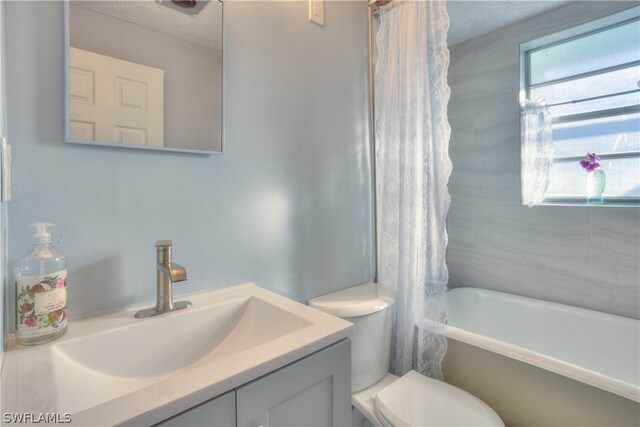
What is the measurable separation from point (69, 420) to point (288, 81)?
1169 millimetres

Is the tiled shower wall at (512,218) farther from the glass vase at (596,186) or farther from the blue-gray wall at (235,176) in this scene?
the blue-gray wall at (235,176)

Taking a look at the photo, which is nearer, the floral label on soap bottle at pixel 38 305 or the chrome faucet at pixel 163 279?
the floral label on soap bottle at pixel 38 305

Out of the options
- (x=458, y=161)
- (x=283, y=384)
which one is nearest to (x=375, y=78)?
(x=458, y=161)

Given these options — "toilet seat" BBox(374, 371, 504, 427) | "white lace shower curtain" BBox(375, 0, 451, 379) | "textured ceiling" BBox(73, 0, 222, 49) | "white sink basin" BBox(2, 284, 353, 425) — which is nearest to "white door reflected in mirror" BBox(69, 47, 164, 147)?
"textured ceiling" BBox(73, 0, 222, 49)

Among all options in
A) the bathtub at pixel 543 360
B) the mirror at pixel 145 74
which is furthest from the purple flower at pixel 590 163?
the mirror at pixel 145 74

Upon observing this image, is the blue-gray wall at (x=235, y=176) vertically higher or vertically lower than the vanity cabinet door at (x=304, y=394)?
higher

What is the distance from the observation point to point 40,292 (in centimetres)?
64

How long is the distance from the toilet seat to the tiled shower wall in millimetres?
1182

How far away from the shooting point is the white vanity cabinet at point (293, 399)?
53 centimetres

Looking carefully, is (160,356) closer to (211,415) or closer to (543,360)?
(211,415)

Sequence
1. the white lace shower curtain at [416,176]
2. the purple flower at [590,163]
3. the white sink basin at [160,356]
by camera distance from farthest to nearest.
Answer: the purple flower at [590,163], the white lace shower curtain at [416,176], the white sink basin at [160,356]

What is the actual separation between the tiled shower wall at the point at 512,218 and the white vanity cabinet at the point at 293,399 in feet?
5.78

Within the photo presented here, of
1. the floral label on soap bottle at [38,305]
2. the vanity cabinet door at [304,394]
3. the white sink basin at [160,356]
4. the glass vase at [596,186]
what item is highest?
the glass vase at [596,186]

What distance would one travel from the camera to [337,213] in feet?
4.65
